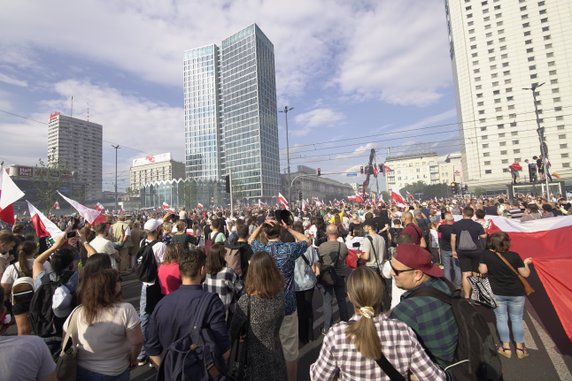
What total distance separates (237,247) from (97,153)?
509 feet

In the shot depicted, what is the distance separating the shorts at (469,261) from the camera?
20.9 feet

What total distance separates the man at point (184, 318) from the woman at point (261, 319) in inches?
15.8

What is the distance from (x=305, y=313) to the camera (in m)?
5.17

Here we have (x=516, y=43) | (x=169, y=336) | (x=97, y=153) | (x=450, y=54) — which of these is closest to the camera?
(x=169, y=336)

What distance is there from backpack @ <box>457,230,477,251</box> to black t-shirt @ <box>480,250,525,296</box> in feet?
6.44

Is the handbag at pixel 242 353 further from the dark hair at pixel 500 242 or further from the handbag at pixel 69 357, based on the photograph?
the dark hair at pixel 500 242

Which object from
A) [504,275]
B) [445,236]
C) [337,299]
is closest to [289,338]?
[337,299]

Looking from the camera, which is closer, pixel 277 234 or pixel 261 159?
pixel 277 234

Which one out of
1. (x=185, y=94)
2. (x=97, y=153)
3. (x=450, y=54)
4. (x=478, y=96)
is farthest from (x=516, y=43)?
(x=97, y=153)

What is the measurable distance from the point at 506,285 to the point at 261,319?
389 cm

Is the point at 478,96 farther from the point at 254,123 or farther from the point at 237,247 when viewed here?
the point at 237,247

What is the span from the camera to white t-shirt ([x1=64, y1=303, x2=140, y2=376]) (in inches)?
95.5

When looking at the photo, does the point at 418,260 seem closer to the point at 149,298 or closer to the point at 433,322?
the point at 433,322

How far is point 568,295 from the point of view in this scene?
4242 mm
